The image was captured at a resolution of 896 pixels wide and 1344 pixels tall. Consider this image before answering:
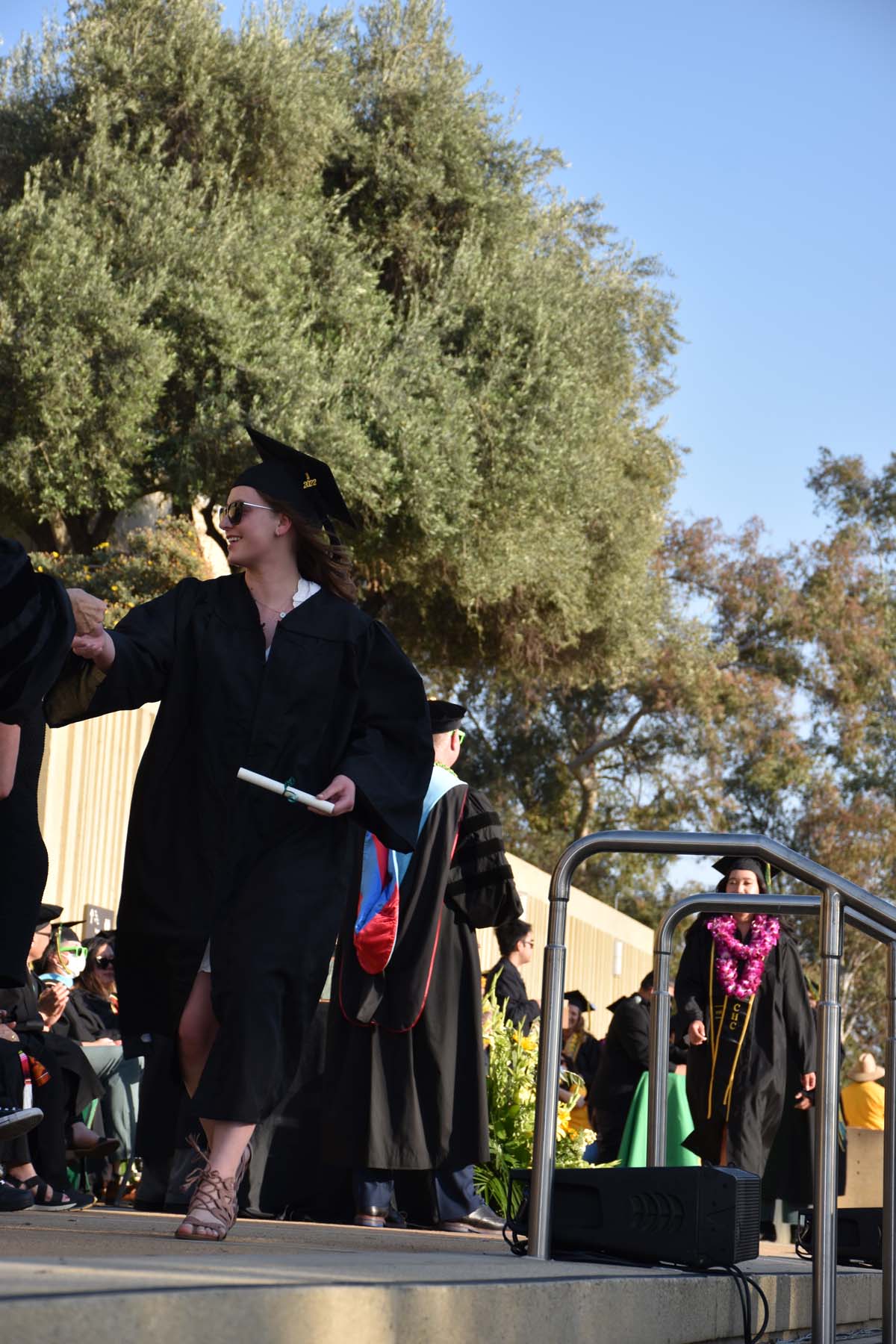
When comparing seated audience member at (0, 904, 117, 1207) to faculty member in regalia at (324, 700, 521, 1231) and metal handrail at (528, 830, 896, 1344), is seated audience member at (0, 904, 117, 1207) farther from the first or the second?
metal handrail at (528, 830, 896, 1344)

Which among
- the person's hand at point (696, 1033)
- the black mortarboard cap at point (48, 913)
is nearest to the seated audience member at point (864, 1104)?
the person's hand at point (696, 1033)

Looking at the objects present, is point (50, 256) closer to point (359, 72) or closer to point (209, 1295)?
point (359, 72)

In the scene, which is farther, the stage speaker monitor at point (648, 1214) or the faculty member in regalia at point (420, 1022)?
the faculty member in regalia at point (420, 1022)

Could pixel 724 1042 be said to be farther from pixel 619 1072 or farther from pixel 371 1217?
pixel 619 1072

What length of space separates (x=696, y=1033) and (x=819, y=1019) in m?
4.05

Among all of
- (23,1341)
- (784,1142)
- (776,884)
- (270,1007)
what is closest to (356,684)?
(270,1007)

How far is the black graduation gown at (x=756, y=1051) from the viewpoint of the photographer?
8.08 m

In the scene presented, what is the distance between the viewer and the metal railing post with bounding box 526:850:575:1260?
3836mm

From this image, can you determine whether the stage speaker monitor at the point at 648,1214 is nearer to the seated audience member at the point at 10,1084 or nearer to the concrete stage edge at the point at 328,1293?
the concrete stage edge at the point at 328,1293

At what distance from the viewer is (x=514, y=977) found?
9.85m

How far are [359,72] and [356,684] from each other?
18791mm

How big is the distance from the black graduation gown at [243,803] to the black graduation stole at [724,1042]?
423cm

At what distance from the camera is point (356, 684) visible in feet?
14.8

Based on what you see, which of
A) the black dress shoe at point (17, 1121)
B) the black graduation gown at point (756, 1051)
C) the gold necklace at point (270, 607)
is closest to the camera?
the black dress shoe at point (17, 1121)
